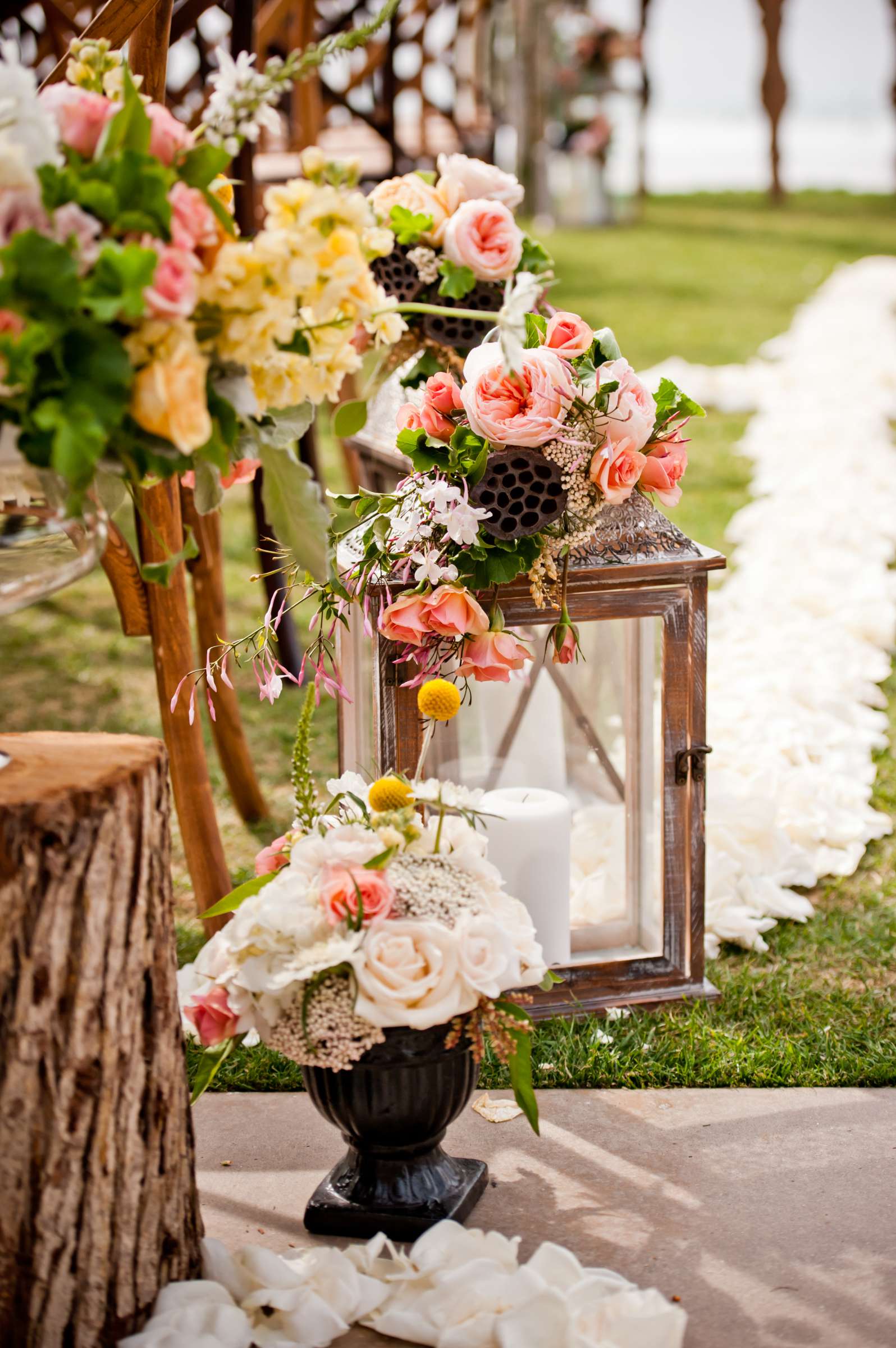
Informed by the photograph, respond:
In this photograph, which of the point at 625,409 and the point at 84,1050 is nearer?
the point at 84,1050

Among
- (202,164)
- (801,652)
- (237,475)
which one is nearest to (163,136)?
(202,164)

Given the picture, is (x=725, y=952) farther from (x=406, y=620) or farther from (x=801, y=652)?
(x=801, y=652)

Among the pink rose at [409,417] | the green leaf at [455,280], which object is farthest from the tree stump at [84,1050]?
the green leaf at [455,280]

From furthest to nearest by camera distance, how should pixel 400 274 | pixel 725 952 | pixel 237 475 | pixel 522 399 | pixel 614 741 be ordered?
pixel 725 952 → pixel 400 274 → pixel 614 741 → pixel 522 399 → pixel 237 475

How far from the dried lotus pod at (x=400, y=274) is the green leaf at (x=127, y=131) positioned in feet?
3.46

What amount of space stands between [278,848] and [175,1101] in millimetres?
334

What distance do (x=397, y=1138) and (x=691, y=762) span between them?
0.73 m

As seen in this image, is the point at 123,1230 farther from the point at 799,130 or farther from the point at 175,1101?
the point at 799,130

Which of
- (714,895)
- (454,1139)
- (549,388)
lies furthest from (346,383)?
(454,1139)

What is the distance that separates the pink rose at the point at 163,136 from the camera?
130 centimetres

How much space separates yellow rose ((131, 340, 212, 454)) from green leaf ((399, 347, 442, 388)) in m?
1.15

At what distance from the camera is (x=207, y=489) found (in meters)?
1.56

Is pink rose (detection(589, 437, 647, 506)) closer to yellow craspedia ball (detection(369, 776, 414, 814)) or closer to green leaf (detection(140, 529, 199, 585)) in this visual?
yellow craspedia ball (detection(369, 776, 414, 814))

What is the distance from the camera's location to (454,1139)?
1878mm
